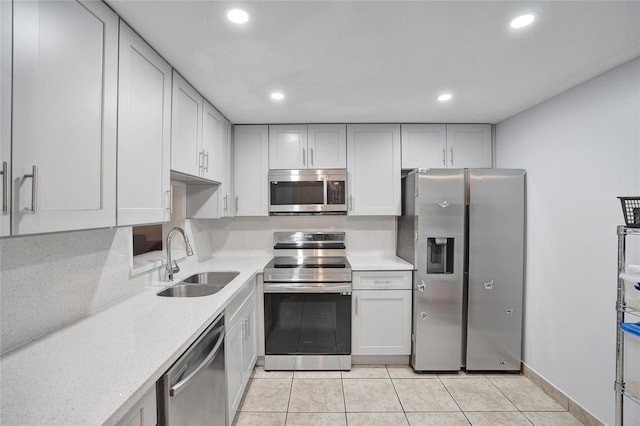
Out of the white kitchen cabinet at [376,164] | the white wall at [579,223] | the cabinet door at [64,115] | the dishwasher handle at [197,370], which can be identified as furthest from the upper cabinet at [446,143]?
the cabinet door at [64,115]

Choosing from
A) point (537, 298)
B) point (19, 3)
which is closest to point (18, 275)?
point (19, 3)

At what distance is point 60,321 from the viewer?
127 centimetres

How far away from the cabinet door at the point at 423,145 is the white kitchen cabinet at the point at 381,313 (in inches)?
46.9

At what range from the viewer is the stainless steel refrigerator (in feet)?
8.07

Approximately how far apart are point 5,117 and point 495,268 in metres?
3.07

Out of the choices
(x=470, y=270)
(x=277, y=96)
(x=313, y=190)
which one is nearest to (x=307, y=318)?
(x=313, y=190)

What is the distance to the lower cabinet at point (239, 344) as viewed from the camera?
1.76 metres

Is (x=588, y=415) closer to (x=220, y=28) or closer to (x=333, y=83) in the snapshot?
(x=333, y=83)

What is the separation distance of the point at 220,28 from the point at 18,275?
1376 mm

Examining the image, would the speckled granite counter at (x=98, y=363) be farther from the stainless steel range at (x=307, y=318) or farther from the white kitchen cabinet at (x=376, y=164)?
the white kitchen cabinet at (x=376, y=164)

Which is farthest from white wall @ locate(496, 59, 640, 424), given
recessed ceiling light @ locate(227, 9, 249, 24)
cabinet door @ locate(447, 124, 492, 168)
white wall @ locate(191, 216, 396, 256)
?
recessed ceiling light @ locate(227, 9, 249, 24)

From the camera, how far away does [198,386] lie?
4.43ft

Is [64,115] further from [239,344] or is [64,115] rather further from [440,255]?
[440,255]

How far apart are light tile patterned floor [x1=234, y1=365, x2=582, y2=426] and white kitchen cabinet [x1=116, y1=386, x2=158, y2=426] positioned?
3.86 ft
